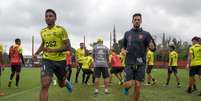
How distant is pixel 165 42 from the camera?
385ft

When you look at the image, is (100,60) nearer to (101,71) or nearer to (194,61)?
(101,71)

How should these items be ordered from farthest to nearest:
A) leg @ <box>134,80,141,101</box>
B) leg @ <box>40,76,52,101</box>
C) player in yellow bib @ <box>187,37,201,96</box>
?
player in yellow bib @ <box>187,37,201,96</box> → leg @ <box>134,80,141,101</box> → leg @ <box>40,76,52,101</box>

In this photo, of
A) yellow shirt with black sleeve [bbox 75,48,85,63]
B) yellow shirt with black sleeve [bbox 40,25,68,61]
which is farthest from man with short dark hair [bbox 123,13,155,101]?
yellow shirt with black sleeve [bbox 75,48,85,63]

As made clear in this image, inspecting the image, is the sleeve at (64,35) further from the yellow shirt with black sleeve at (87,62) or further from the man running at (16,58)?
the yellow shirt with black sleeve at (87,62)

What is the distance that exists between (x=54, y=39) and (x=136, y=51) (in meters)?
2.20

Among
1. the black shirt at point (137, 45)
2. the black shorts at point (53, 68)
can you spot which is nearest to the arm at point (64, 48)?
the black shorts at point (53, 68)

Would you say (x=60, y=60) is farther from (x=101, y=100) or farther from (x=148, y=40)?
(x=101, y=100)

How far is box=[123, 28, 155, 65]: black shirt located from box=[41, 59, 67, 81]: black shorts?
174 centimetres

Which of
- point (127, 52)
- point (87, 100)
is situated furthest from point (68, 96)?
point (127, 52)

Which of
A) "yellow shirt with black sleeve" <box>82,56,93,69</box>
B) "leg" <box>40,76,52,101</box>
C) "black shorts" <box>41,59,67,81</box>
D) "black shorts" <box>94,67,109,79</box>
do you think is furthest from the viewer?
"yellow shirt with black sleeve" <box>82,56,93,69</box>

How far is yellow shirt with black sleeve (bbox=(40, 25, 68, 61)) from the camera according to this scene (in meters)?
12.0

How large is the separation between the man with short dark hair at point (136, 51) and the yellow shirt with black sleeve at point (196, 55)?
24.5 ft

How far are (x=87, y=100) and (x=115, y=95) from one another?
2148 mm

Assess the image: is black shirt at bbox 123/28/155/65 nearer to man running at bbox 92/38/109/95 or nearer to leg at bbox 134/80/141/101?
leg at bbox 134/80/141/101
